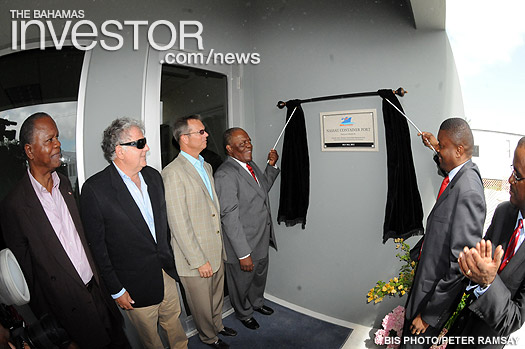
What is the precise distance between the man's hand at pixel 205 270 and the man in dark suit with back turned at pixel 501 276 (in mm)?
1406

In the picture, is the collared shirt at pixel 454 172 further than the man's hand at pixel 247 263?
No

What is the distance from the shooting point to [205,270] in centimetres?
204

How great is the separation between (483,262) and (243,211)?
1643 mm

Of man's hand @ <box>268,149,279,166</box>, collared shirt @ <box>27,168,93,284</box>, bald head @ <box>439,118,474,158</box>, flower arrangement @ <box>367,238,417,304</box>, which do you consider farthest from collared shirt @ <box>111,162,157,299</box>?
bald head @ <box>439,118,474,158</box>

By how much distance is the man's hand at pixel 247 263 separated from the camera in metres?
2.34

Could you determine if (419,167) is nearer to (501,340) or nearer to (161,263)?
(501,340)

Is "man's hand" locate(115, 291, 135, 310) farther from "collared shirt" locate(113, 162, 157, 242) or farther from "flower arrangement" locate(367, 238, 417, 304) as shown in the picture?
"flower arrangement" locate(367, 238, 417, 304)

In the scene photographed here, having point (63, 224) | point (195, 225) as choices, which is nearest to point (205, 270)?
point (195, 225)

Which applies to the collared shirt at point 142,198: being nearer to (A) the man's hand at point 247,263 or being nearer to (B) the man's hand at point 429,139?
(A) the man's hand at point 247,263

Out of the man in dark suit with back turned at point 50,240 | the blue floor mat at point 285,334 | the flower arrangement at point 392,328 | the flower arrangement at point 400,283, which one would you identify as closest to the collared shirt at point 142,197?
the man in dark suit with back turned at point 50,240

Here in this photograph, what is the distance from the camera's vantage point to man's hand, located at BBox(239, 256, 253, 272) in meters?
2.34

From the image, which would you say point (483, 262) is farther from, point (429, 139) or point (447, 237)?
point (429, 139)

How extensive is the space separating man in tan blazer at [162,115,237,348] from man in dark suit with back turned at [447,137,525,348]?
1445 mm

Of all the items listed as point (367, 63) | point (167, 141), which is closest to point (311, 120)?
point (367, 63)
